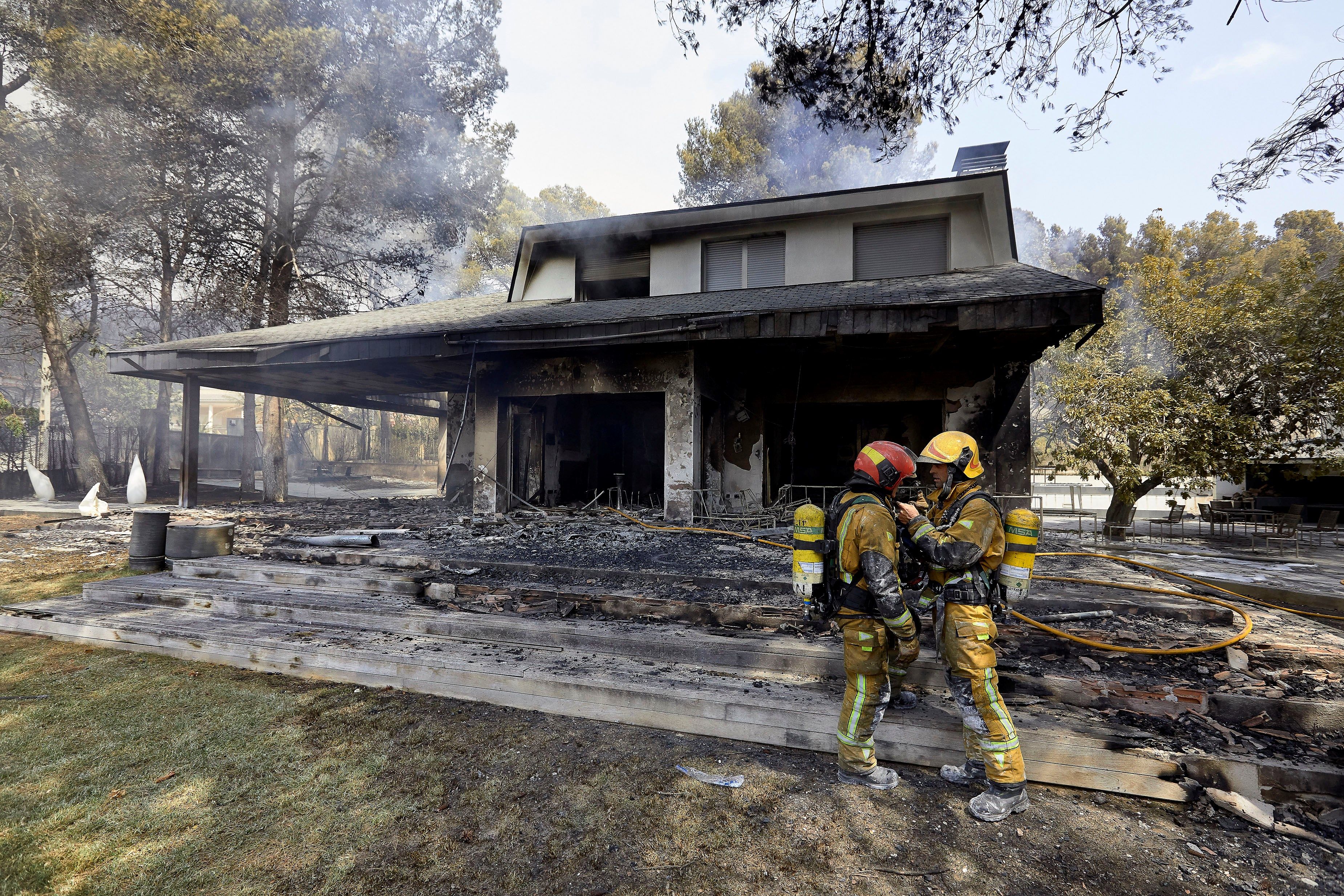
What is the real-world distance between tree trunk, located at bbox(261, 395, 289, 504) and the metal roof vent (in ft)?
56.5

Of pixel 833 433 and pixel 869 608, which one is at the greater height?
pixel 833 433

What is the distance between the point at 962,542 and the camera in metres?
2.86

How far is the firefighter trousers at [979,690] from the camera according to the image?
2.71 m

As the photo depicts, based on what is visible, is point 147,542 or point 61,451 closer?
point 147,542

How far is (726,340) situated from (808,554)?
5.12m

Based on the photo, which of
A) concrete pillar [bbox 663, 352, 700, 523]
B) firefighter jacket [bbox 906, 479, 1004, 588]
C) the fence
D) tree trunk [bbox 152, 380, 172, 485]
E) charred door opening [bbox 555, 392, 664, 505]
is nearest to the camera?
firefighter jacket [bbox 906, 479, 1004, 588]

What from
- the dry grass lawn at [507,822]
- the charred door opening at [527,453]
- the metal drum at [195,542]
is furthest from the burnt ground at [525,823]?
the charred door opening at [527,453]

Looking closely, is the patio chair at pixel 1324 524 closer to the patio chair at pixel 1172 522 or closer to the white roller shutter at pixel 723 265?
the patio chair at pixel 1172 522

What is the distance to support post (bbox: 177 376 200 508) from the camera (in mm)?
11852

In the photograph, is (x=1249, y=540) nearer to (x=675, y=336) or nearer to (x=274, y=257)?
(x=675, y=336)

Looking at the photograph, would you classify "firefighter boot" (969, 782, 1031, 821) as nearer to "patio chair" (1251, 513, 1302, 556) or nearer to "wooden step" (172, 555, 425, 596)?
"wooden step" (172, 555, 425, 596)

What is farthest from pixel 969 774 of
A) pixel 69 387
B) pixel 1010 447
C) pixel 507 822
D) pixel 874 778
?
pixel 69 387

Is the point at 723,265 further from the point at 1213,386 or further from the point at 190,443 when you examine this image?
the point at 190,443

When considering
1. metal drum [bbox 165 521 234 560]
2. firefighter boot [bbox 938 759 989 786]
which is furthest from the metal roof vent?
metal drum [bbox 165 521 234 560]
